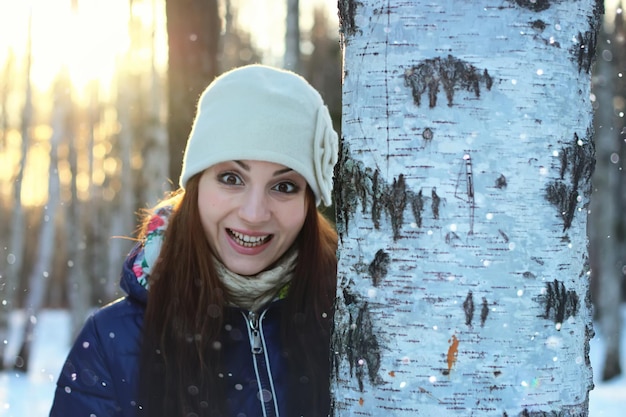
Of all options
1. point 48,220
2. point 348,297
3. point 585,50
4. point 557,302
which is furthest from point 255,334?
point 48,220

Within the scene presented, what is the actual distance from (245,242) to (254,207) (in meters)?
0.15

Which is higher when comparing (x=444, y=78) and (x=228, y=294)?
(x=444, y=78)

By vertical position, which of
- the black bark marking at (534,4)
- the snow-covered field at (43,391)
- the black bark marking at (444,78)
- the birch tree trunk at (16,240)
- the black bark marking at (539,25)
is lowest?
the snow-covered field at (43,391)

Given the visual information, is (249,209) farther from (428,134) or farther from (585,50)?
(585,50)

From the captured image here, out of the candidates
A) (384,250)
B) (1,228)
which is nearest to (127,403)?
(384,250)

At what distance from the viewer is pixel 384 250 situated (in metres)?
1.35

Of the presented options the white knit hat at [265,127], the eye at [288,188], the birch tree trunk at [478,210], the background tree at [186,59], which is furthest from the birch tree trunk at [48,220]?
the birch tree trunk at [478,210]

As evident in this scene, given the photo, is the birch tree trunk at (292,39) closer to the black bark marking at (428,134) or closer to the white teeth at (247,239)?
the white teeth at (247,239)

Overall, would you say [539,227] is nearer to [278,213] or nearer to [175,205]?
[278,213]

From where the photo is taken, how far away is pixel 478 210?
127cm

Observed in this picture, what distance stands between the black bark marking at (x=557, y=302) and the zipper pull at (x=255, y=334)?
131cm

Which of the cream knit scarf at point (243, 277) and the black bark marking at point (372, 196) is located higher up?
the black bark marking at point (372, 196)

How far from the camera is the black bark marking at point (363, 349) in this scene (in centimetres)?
135

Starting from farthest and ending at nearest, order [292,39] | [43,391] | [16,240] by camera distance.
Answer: [16,240]
[43,391]
[292,39]
